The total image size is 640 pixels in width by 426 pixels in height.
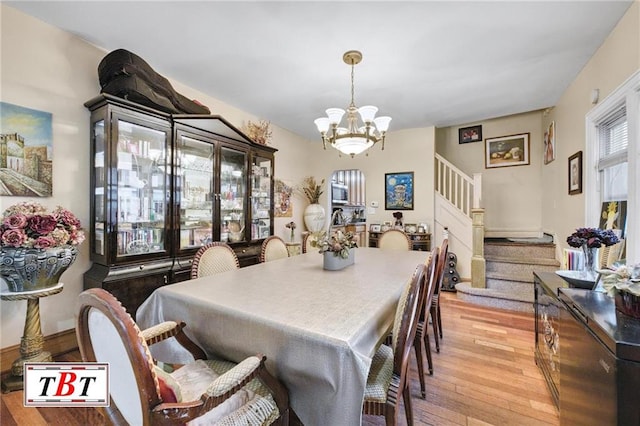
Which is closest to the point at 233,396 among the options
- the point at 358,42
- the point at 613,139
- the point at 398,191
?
the point at 358,42

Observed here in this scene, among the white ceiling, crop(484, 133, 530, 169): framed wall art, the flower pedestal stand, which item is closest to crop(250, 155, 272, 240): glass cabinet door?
the white ceiling

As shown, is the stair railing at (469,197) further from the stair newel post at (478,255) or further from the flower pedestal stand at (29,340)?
the flower pedestal stand at (29,340)

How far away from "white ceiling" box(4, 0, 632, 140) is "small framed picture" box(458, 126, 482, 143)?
1517 mm

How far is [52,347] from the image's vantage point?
2.26m

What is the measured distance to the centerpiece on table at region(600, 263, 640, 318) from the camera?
1.05 metres

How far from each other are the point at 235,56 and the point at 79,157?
→ 166cm

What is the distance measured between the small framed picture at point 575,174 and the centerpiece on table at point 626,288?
2434 millimetres

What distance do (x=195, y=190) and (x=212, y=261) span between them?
129cm

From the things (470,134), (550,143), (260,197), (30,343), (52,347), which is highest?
(470,134)

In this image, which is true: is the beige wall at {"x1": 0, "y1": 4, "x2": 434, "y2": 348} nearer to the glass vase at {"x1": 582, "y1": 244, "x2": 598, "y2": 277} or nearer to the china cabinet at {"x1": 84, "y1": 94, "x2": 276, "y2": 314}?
the china cabinet at {"x1": 84, "y1": 94, "x2": 276, "y2": 314}

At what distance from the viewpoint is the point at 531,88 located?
3.31m

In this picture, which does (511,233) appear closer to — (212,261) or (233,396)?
(212,261)

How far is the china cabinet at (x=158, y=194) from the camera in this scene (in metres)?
2.29

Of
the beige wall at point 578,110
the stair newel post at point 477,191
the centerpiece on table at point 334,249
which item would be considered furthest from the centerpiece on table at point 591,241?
the stair newel post at point 477,191
